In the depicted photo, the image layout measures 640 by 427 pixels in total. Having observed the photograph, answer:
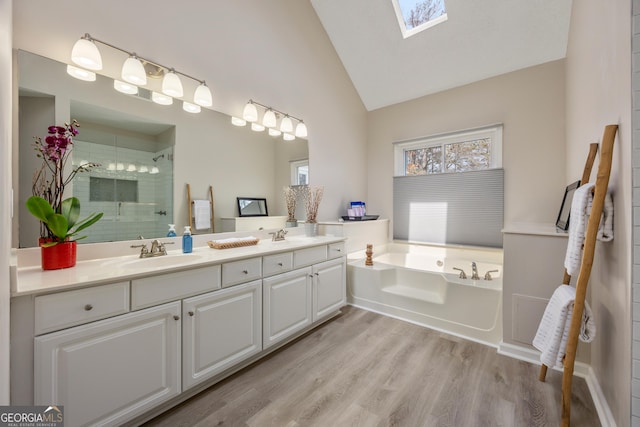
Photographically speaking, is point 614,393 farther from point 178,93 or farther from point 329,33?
point 329,33

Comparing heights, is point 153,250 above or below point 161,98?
below

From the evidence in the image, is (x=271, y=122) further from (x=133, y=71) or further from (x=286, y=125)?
(x=133, y=71)

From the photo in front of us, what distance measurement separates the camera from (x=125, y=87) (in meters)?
1.68

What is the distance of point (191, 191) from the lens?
198 centimetres

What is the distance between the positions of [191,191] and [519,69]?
11.5 feet

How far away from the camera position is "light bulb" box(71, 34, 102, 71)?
1461mm

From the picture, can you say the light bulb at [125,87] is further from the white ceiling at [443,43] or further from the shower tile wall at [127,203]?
the white ceiling at [443,43]

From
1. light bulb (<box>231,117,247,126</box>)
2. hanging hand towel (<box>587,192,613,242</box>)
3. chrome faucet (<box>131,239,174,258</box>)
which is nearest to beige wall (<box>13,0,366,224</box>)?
light bulb (<box>231,117,247,126</box>)

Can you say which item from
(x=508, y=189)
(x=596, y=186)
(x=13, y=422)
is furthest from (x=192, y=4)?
(x=508, y=189)

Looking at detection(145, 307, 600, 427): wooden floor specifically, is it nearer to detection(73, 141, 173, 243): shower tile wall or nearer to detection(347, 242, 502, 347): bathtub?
detection(347, 242, 502, 347): bathtub

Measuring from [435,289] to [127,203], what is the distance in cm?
271

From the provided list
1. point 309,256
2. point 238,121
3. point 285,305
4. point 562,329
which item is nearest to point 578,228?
point 562,329

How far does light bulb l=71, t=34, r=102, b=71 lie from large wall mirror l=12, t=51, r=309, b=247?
9 cm

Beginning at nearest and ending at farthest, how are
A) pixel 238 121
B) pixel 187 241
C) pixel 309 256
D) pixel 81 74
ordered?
pixel 81 74, pixel 187 241, pixel 309 256, pixel 238 121
